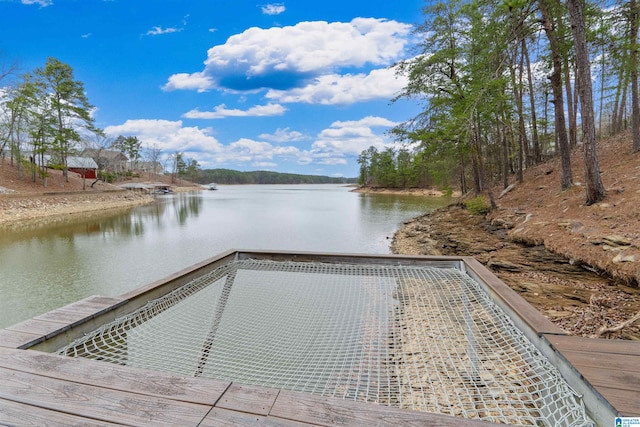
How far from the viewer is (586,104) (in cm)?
507

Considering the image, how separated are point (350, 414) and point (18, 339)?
1477 mm

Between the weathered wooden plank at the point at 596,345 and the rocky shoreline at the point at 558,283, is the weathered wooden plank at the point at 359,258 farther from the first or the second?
the weathered wooden plank at the point at 596,345

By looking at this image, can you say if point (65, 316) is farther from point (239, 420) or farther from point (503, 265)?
point (503, 265)

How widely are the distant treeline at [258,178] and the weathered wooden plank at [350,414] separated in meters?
75.0

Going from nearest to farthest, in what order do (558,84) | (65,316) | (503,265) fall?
(65,316) → (503,265) → (558,84)

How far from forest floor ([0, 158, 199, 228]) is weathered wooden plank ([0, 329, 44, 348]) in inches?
568

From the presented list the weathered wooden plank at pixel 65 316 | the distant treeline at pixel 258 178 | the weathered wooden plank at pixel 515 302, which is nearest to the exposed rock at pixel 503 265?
the weathered wooden plank at pixel 515 302

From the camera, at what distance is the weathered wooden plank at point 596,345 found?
3.67 feet

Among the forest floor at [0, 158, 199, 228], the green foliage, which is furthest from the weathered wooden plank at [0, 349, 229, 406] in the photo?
the forest floor at [0, 158, 199, 228]

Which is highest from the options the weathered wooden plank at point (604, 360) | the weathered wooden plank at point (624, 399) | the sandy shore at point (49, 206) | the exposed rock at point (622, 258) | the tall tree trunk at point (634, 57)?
the tall tree trunk at point (634, 57)

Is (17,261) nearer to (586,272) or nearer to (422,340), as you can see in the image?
(422,340)

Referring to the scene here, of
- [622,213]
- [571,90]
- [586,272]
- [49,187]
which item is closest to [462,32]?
[571,90]

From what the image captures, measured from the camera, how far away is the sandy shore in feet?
43.0

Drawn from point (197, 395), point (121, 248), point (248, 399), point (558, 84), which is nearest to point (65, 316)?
point (197, 395)
